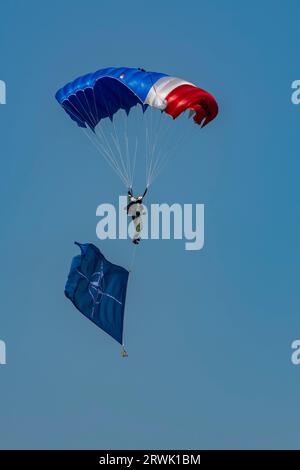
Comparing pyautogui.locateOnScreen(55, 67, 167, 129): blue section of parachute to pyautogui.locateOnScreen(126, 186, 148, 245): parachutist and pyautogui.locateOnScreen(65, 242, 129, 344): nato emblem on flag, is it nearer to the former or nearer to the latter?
pyautogui.locateOnScreen(126, 186, 148, 245): parachutist

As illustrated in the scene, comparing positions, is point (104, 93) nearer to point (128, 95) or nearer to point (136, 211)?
point (128, 95)

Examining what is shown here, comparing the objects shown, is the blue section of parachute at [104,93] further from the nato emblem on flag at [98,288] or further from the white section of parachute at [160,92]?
the nato emblem on flag at [98,288]

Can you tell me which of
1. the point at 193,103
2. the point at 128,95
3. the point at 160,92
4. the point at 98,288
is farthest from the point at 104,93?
the point at 98,288

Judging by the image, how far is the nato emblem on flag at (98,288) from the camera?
42219 mm

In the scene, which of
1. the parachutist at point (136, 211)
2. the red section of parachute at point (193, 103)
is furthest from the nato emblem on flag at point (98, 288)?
the red section of parachute at point (193, 103)

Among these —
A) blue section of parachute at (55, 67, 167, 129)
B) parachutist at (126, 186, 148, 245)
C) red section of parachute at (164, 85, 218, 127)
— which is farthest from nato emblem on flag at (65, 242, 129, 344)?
red section of parachute at (164, 85, 218, 127)

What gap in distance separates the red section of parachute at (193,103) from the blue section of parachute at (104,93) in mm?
746

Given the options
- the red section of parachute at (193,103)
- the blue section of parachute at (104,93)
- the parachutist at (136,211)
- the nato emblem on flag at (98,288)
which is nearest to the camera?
the red section of parachute at (193,103)

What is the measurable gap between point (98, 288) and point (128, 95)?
18.0 feet

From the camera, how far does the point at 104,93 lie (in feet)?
138

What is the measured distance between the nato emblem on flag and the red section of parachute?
4.86 meters

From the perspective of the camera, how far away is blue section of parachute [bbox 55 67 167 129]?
132 ft

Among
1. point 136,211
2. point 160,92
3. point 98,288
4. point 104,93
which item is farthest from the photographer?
point 98,288
